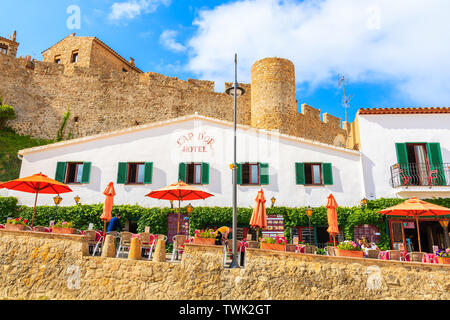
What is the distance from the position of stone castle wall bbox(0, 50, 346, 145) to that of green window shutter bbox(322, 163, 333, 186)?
1016 centimetres

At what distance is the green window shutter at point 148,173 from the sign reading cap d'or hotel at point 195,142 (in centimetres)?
157

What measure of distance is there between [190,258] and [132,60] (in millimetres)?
31787

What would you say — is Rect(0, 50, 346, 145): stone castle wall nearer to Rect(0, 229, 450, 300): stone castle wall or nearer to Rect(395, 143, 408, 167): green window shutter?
Rect(395, 143, 408, 167): green window shutter

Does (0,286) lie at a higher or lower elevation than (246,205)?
lower

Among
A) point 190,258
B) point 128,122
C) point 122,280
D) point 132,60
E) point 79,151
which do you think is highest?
point 132,60

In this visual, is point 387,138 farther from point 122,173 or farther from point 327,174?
point 122,173

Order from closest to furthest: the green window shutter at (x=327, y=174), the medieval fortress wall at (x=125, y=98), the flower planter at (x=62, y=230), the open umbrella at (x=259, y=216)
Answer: the flower planter at (x=62, y=230)
the open umbrella at (x=259, y=216)
the green window shutter at (x=327, y=174)
the medieval fortress wall at (x=125, y=98)

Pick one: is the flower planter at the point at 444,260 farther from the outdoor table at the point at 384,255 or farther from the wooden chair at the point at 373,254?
the wooden chair at the point at 373,254

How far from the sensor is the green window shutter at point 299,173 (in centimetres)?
1521

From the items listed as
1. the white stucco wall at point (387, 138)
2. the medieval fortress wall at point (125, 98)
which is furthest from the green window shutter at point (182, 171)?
the medieval fortress wall at point (125, 98)

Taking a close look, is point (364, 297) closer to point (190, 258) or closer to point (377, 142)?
point (190, 258)

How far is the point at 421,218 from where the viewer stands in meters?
14.3

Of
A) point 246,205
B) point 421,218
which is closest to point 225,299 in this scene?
point 246,205
